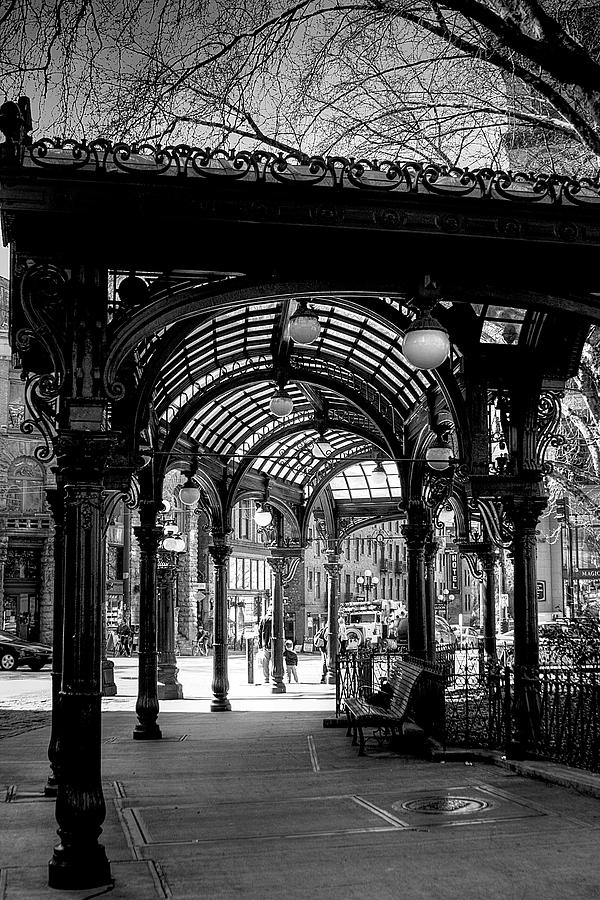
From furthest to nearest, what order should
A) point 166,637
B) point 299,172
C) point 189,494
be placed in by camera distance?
point 166,637, point 189,494, point 299,172

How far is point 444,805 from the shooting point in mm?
8867

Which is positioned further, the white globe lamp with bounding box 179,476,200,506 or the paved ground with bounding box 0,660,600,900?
the white globe lamp with bounding box 179,476,200,506

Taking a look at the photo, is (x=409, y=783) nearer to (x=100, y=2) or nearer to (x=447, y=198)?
(x=447, y=198)

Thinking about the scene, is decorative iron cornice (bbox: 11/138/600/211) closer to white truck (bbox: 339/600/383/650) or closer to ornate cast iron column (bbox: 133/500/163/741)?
ornate cast iron column (bbox: 133/500/163/741)

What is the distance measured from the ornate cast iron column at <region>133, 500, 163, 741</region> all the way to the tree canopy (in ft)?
21.0

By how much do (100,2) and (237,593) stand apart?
46.8m

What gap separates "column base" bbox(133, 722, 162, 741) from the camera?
49.3 ft

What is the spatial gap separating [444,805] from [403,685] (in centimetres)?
Result: 527

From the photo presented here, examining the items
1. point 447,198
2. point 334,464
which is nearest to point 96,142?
point 447,198

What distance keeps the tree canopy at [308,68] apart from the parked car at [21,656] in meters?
26.0

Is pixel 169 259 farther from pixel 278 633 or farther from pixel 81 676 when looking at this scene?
pixel 278 633

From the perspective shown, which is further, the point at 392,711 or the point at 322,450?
the point at 322,450

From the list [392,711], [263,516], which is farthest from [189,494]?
[392,711]

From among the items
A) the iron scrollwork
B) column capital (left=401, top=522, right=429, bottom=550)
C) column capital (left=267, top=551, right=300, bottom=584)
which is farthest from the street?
the iron scrollwork
